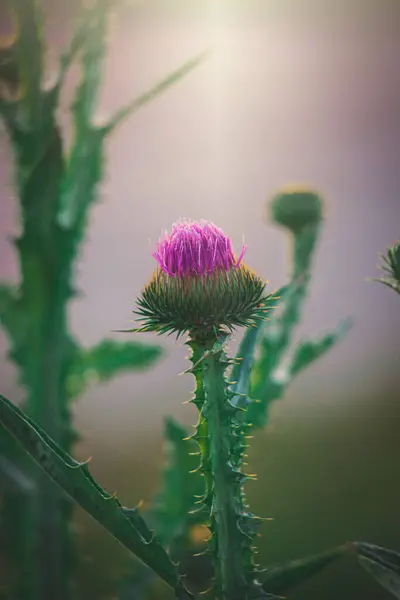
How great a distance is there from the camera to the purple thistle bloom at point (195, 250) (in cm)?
141

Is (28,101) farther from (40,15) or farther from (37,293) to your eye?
(37,293)

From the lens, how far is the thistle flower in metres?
1.41

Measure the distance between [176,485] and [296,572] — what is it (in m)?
0.97

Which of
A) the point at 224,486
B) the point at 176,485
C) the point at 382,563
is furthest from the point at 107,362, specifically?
the point at 382,563

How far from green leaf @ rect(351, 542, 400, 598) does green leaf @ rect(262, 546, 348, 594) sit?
2.1 inches

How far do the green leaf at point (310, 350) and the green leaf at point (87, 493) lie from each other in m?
0.88

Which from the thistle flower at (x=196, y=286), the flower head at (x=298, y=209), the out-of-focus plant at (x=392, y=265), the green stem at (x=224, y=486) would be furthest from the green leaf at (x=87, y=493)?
the flower head at (x=298, y=209)

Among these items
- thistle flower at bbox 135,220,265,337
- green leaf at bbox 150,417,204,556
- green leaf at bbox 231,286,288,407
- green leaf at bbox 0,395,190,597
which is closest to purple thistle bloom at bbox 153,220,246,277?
thistle flower at bbox 135,220,265,337

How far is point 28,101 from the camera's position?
2.01 m

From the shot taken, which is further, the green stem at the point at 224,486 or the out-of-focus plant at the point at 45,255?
the out-of-focus plant at the point at 45,255

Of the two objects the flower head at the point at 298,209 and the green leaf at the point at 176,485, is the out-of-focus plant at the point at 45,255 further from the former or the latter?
the flower head at the point at 298,209

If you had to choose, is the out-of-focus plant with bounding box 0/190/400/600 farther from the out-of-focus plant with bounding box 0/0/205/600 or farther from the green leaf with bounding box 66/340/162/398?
the green leaf with bounding box 66/340/162/398

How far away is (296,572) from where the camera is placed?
1.43 metres

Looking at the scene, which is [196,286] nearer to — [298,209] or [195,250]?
[195,250]
